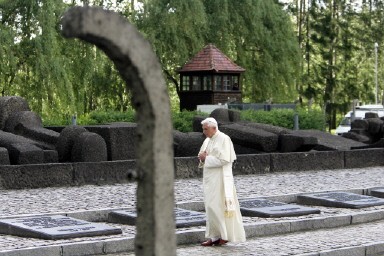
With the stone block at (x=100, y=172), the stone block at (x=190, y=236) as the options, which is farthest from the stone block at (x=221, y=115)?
the stone block at (x=190, y=236)

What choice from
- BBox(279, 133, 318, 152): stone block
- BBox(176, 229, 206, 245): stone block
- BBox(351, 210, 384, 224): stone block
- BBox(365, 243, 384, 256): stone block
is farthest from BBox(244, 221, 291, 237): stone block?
BBox(279, 133, 318, 152): stone block

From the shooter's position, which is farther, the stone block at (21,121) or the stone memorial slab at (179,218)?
the stone block at (21,121)

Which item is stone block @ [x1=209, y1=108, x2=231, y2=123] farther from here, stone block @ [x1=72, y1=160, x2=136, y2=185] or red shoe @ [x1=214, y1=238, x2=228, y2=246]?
red shoe @ [x1=214, y1=238, x2=228, y2=246]

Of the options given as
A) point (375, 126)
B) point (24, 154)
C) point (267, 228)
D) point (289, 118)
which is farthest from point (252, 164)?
point (289, 118)

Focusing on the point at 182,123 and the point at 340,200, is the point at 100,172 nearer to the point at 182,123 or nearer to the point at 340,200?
the point at 340,200

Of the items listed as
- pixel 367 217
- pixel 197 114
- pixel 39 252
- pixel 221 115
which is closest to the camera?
pixel 39 252

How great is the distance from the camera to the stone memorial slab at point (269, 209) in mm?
14836

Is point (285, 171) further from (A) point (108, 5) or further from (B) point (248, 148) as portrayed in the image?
(A) point (108, 5)

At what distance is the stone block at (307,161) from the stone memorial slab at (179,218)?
375 inches

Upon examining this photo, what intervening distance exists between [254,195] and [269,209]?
2525 mm

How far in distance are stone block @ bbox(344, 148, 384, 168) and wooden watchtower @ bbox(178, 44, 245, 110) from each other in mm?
17460

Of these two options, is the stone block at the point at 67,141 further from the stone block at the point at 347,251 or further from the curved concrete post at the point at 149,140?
the curved concrete post at the point at 149,140

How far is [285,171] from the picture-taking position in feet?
79.4

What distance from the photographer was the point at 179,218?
13.7 m
